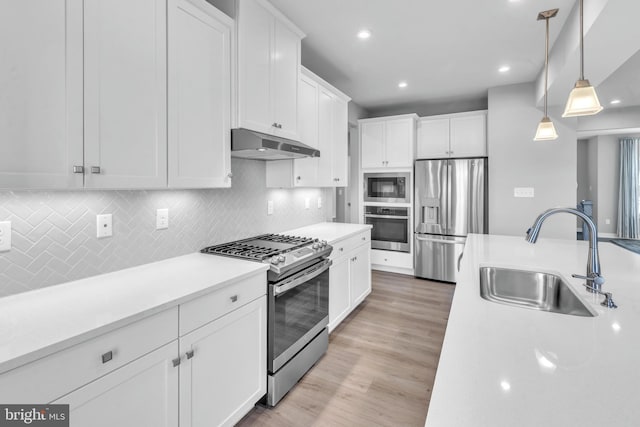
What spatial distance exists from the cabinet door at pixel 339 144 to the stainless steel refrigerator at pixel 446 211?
151 centimetres

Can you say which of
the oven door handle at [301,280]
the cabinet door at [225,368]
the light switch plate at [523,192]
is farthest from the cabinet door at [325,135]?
the light switch plate at [523,192]

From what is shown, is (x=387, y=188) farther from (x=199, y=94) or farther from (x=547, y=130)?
(x=199, y=94)

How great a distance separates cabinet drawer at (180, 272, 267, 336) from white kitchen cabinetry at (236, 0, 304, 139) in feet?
3.43

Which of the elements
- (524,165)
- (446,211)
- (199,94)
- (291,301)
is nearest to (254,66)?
(199,94)

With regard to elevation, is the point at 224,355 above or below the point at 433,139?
below

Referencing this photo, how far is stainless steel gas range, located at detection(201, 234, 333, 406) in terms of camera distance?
6.31 ft

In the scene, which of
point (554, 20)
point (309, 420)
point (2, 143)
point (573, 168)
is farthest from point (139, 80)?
point (573, 168)

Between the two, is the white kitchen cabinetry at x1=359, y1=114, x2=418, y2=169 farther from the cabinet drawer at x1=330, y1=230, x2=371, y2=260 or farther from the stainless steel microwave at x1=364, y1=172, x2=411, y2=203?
the cabinet drawer at x1=330, y1=230, x2=371, y2=260

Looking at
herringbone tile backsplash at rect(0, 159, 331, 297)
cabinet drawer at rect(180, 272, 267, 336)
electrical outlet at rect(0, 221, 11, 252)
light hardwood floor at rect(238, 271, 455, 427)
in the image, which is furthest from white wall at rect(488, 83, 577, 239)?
electrical outlet at rect(0, 221, 11, 252)

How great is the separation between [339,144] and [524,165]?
2574mm

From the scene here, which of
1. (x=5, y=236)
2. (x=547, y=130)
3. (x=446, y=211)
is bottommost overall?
(x=5, y=236)

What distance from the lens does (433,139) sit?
488 cm

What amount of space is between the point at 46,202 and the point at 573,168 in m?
5.15

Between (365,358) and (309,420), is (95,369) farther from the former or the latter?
(365,358)
